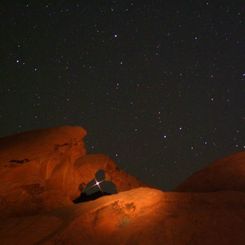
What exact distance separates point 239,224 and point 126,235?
2.48m

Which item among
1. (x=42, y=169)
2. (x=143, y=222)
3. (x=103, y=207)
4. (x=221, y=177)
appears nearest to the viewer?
(x=143, y=222)

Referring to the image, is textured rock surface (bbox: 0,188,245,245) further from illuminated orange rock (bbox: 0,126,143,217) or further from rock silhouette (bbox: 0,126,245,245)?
illuminated orange rock (bbox: 0,126,143,217)

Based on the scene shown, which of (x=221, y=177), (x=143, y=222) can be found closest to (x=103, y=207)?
(x=143, y=222)

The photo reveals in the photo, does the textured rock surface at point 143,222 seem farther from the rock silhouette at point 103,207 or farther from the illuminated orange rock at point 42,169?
the illuminated orange rock at point 42,169

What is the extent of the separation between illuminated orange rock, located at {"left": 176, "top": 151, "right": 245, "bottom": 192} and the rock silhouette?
3 cm

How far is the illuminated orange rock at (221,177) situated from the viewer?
36.2 ft

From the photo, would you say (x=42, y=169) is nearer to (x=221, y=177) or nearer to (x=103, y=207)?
(x=103, y=207)

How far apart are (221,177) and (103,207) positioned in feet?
15.2

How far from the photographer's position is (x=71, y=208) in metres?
9.89

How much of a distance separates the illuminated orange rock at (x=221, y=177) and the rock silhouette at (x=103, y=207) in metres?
0.03

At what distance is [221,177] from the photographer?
12.1m

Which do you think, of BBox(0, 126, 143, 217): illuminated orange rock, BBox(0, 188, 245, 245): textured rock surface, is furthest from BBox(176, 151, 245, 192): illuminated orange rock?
BBox(0, 126, 143, 217): illuminated orange rock

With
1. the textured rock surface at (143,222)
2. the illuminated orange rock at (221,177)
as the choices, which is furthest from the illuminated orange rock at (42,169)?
the illuminated orange rock at (221,177)

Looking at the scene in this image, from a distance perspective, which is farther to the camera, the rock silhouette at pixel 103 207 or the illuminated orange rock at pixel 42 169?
the illuminated orange rock at pixel 42 169
